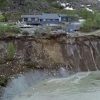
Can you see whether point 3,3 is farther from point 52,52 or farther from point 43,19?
point 52,52

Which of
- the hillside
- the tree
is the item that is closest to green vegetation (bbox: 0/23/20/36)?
the hillside

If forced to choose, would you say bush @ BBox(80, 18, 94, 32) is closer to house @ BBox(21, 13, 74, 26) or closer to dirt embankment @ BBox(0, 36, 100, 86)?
dirt embankment @ BBox(0, 36, 100, 86)

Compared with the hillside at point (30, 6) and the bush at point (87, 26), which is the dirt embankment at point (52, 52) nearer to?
the bush at point (87, 26)

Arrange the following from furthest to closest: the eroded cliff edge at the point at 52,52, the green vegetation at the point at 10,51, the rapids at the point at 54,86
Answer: the eroded cliff edge at the point at 52,52, the green vegetation at the point at 10,51, the rapids at the point at 54,86

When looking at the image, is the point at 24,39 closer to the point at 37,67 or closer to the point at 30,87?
the point at 37,67

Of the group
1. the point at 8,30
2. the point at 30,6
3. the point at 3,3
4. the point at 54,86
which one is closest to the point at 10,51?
the point at 8,30

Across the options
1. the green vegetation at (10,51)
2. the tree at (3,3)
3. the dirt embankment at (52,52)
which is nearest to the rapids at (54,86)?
the dirt embankment at (52,52)

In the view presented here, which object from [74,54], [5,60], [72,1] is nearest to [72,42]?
[74,54]
